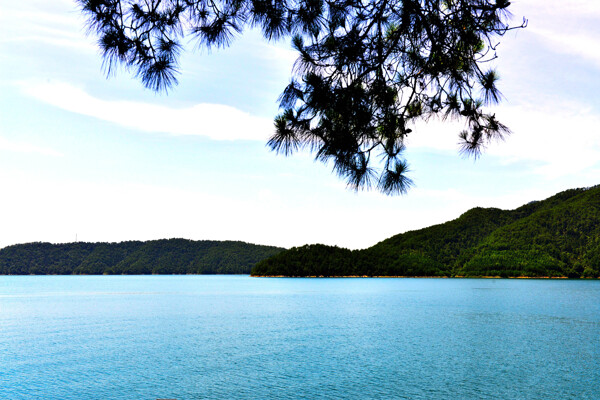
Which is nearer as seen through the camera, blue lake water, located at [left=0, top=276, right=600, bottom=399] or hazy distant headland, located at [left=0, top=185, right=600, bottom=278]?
blue lake water, located at [left=0, top=276, right=600, bottom=399]

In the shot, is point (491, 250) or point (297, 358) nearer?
point (297, 358)

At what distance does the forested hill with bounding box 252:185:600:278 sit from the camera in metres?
145

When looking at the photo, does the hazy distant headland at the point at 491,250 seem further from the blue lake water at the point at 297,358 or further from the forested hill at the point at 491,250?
the blue lake water at the point at 297,358

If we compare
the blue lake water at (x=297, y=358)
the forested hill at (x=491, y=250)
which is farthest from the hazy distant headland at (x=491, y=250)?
the blue lake water at (x=297, y=358)

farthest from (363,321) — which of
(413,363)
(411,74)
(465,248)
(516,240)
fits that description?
(465,248)

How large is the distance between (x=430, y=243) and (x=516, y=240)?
3835 centimetres

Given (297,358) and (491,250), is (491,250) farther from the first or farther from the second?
(297,358)

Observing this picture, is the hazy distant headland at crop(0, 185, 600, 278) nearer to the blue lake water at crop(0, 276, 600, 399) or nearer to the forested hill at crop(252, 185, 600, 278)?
the forested hill at crop(252, 185, 600, 278)

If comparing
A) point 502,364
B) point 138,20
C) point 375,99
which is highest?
point 138,20

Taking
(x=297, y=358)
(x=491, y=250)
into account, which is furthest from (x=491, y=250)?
(x=297, y=358)

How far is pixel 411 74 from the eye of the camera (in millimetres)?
7359

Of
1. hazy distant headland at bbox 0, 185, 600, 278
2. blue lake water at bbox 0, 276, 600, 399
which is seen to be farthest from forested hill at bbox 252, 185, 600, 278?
blue lake water at bbox 0, 276, 600, 399

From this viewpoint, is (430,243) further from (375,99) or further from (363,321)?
(375,99)

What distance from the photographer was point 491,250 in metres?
161
